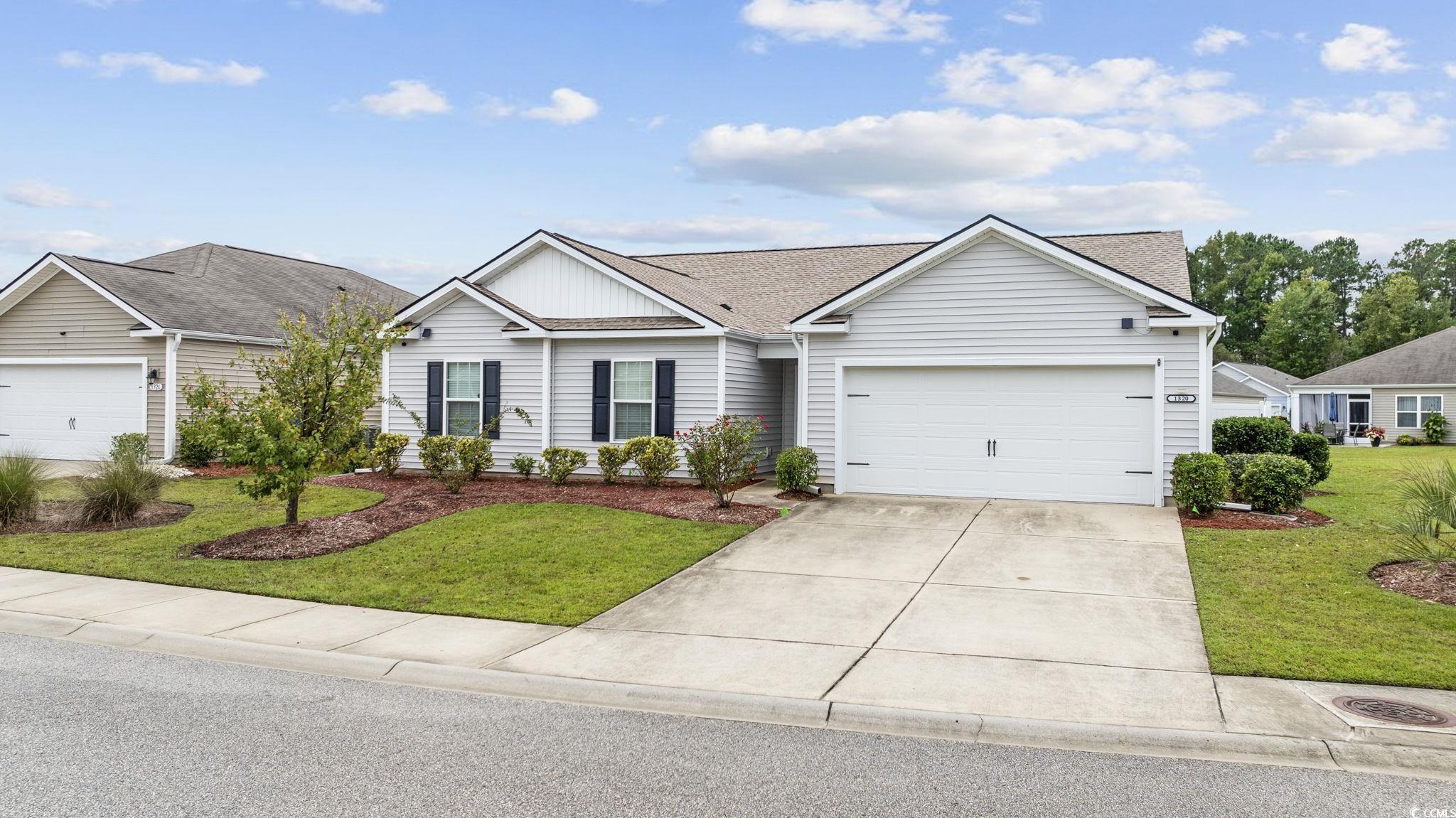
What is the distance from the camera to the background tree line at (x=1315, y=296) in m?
60.1

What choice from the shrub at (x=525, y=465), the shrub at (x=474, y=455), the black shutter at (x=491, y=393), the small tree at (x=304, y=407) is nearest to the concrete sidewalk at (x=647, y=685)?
the small tree at (x=304, y=407)

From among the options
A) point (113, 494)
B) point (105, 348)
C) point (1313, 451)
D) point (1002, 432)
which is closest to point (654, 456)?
point (1002, 432)

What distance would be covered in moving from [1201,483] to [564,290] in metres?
12.0

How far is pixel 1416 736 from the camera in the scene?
5238 millimetres

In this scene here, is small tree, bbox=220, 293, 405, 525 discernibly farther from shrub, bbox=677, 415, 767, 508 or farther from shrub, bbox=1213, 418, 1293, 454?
shrub, bbox=1213, 418, 1293, 454

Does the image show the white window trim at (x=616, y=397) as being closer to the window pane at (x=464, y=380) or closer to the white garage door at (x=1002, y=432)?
the window pane at (x=464, y=380)

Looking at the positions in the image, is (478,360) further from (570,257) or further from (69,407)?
(69,407)

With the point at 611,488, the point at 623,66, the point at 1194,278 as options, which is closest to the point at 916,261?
the point at 611,488

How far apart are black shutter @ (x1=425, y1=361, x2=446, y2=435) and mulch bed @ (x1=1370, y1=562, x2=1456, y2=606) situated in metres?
15.5

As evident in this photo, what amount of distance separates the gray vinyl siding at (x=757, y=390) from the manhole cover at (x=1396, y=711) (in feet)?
40.3

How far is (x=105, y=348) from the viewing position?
21.3m

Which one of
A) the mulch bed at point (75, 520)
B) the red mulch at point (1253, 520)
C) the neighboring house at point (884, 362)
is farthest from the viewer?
the neighboring house at point (884, 362)

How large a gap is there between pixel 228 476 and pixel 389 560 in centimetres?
1006

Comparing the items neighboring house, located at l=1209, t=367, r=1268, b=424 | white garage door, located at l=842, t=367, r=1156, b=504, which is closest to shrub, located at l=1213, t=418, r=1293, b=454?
white garage door, located at l=842, t=367, r=1156, b=504
